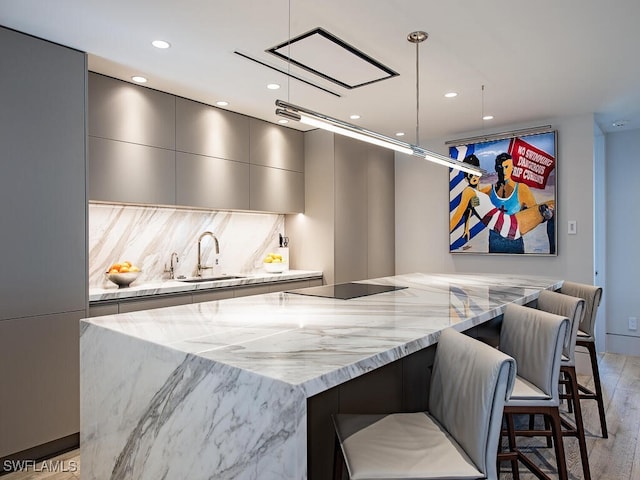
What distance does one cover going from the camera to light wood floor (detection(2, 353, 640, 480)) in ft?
7.54

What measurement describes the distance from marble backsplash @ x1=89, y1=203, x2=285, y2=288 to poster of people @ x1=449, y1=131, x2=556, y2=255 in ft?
6.57

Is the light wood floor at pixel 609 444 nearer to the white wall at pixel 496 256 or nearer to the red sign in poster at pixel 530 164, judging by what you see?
the white wall at pixel 496 256

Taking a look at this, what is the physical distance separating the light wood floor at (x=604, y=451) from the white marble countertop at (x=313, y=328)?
0.88m

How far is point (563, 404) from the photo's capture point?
10.4ft

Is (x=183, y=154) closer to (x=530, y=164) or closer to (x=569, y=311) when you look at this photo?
(x=569, y=311)

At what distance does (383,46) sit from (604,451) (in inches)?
104

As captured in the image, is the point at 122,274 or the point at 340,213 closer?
the point at 122,274

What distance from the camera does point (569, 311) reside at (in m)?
2.20

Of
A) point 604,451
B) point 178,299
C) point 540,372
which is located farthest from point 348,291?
point 604,451

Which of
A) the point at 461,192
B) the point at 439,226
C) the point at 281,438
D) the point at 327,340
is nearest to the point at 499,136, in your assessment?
the point at 461,192

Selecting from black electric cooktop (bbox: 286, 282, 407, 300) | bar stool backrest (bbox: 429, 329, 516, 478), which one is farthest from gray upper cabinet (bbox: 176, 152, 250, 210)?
bar stool backrest (bbox: 429, 329, 516, 478)

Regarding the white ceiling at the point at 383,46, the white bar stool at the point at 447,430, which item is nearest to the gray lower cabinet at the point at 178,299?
the white ceiling at the point at 383,46

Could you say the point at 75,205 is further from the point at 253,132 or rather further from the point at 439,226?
the point at 439,226

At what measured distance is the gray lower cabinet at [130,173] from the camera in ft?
9.95
